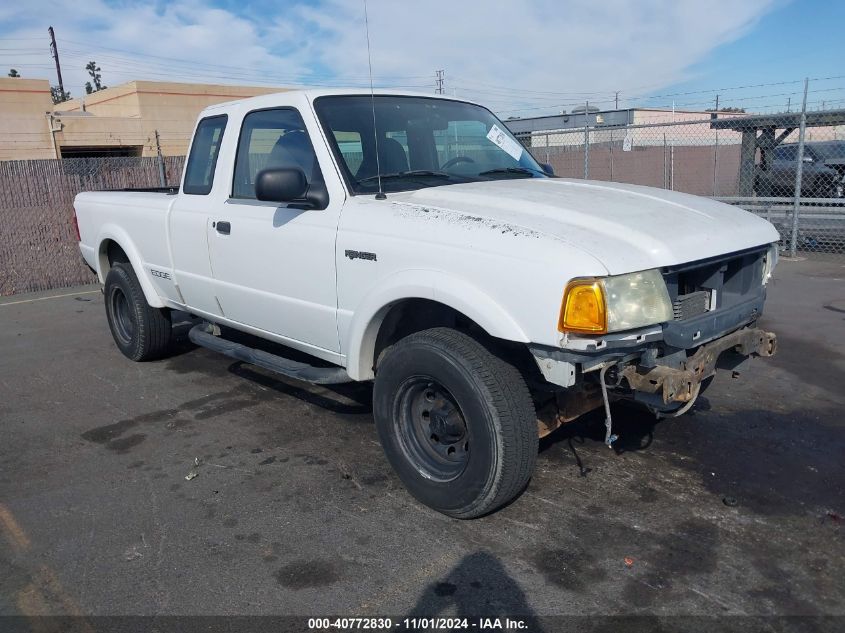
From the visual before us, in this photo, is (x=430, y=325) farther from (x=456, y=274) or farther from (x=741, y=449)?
(x=741, y=449)

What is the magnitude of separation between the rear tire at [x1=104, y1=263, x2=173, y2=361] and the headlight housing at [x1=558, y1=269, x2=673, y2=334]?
4335 millimetres

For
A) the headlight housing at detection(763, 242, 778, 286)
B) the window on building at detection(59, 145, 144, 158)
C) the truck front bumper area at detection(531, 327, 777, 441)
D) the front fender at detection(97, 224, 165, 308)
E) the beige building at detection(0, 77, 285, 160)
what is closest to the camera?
the truck front bumper area at detection(531, 327, 777, 441)

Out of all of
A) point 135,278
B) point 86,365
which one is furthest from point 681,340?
point 86,365

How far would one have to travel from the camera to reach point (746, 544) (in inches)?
126

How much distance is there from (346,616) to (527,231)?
1747mm

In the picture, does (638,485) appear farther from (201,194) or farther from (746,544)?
(201,194)

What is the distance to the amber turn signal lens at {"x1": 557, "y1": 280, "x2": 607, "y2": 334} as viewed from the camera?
9.33 feet

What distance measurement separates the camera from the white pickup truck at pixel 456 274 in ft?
9.86

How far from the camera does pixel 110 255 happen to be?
6.66 meters

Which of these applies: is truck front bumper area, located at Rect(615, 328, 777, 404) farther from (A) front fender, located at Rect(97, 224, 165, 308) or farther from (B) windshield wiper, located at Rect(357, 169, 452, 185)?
(A) front fender, located at Rect(97, 224, 165, 308)

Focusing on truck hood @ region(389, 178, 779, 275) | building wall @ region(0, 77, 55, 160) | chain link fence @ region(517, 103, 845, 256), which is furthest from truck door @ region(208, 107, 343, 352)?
building wall @ region(0, 77, 55, 160)

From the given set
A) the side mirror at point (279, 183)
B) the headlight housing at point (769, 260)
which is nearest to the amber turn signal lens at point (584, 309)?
the headlight housing at point (769, 260)

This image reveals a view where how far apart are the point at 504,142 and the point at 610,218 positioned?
5.63ft

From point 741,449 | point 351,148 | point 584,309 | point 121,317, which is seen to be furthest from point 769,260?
point 121,317
